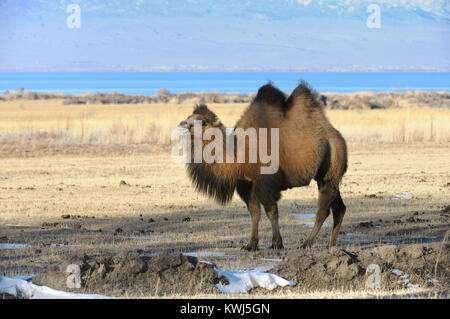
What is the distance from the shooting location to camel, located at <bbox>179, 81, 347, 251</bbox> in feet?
37.5

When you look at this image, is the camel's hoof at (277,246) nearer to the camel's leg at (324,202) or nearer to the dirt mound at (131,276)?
the camel's leg at (324,202)

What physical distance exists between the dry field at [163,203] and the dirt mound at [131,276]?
0.52 feet

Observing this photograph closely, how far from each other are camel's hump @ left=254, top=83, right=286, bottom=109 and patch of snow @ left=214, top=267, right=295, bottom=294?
376cm

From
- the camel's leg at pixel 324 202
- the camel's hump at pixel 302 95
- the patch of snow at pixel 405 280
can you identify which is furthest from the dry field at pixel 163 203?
the camel's hump at pixel 302 95

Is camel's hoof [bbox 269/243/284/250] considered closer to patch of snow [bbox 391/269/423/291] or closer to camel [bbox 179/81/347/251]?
camel [bbox 179/81/347/251]

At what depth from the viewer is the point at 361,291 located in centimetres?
873

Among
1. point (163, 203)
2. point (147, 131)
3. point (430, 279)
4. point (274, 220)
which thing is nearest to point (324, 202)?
point (274, 220)

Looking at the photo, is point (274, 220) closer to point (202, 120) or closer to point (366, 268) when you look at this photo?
point (202, 120)

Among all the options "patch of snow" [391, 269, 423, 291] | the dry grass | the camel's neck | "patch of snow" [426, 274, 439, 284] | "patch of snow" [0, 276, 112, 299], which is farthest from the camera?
the dry grass

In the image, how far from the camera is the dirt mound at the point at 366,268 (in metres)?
9.15

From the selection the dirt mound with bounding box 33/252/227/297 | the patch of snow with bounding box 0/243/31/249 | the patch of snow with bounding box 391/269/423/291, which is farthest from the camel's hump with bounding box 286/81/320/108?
Result: the patch of snow with bounding box 0/243/31/249

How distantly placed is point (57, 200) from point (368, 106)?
40992 millimetres
